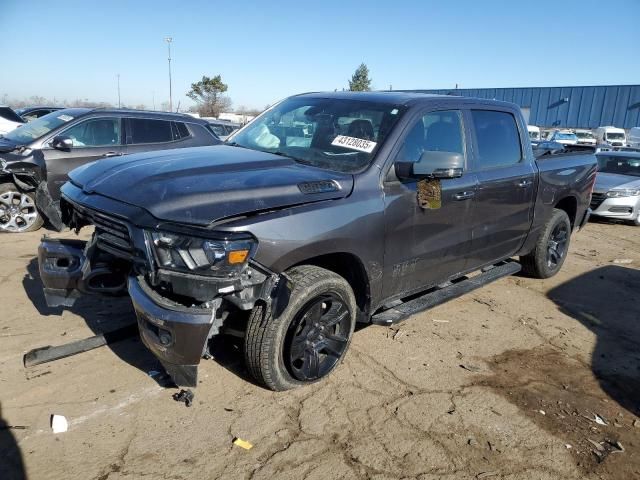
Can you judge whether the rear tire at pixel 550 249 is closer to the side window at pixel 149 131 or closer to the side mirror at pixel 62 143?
the side window at pixel 149 131

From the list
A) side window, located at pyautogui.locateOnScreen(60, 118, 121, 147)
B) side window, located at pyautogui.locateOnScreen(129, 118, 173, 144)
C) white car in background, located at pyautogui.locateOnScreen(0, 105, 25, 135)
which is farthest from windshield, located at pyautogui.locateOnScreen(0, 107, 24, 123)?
side window, located at pyautogui.locateOnScreen(129, 118, 173, 144)

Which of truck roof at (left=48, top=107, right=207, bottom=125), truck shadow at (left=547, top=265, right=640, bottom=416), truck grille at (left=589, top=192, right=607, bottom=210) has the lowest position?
truck shadow at (left=547, top=265, right=640, bottom=416)

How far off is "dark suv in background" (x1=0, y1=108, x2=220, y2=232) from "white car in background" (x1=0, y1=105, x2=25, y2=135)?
626 centimetres

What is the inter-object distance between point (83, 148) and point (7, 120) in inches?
298

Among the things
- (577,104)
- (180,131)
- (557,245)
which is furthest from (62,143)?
(577,104)

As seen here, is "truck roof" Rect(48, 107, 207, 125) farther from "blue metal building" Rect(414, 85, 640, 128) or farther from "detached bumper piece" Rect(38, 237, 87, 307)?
"blue metal building" Rect(414, 85, 640, 128)

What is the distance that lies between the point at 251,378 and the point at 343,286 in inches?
34.8

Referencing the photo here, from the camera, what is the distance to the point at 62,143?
6.71 m

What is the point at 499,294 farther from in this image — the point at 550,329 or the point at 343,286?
the point at 343,286

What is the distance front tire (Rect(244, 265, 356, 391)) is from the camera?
3.01 meters

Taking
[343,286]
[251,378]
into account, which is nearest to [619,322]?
[343,286]

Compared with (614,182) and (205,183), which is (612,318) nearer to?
(205,183)

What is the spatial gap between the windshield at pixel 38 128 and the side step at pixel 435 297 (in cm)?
569

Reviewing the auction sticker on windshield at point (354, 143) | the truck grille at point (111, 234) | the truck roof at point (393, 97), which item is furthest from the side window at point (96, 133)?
the auction sticker on windshield at point (354, 143)
